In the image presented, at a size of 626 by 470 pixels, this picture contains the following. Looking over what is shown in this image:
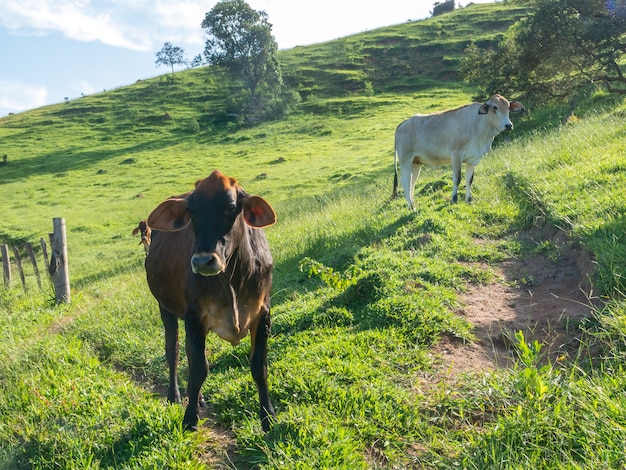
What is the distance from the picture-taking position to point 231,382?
4.60 meters

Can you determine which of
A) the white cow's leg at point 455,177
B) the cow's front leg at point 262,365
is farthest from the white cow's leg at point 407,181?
the cow's front leg at point 262,365

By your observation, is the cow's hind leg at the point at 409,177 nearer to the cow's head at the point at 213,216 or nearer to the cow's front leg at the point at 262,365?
the cow's front leg at the point at 262,365

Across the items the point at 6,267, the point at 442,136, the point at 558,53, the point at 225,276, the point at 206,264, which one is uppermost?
the point at 558,53

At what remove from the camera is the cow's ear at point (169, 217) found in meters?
3.81

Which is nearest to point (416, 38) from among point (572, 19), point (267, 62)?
point (267, 62)

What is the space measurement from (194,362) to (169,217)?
116 centimetres

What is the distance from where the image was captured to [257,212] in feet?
12.4

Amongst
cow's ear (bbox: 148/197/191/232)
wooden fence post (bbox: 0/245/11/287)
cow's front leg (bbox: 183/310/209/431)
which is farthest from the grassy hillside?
cow's ear (bbox: 148/197/191/232)

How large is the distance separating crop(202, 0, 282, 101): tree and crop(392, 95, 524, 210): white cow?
44.3 metres

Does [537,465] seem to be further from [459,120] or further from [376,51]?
[376,51]

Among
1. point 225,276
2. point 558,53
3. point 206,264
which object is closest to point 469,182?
point 225,276

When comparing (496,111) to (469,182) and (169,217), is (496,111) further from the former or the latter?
(169,217)

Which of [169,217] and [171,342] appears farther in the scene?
[171,342]

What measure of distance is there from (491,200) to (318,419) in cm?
697
